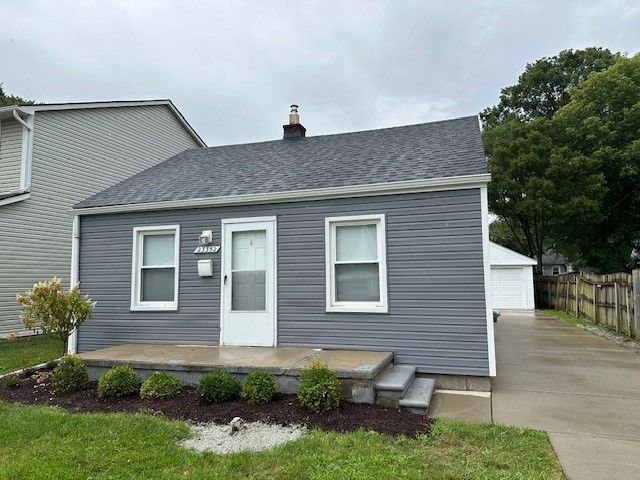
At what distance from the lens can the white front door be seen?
6371 millimetres

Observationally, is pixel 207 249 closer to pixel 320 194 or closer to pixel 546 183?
pixel 320 194

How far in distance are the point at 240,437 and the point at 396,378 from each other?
6.32ft

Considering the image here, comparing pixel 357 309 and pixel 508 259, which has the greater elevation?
pixel 508 259

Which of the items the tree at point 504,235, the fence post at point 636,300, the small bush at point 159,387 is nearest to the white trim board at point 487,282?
the small bush at point 159,387

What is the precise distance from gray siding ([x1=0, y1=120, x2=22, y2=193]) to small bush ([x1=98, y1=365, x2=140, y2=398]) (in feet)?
25.7

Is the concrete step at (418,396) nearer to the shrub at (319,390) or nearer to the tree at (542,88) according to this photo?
the shrub at (319,390)

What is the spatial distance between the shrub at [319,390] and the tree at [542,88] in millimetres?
29666

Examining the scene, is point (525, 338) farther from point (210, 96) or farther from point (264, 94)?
point (210, 96)

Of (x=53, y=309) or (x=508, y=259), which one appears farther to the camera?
(x=508, y=259)

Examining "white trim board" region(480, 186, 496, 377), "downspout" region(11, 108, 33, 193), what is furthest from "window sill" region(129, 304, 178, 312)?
"downspout" region(11, 108, 33, 193)

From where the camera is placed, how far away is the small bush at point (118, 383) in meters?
4.80

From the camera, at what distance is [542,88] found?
29984 millimetres

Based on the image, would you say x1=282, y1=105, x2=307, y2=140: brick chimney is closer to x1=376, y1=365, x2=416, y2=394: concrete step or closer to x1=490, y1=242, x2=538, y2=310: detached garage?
x1=376, y1=365, x2=416, y2=394: concrete step

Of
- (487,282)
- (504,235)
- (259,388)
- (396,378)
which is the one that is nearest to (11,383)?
(259,388)
